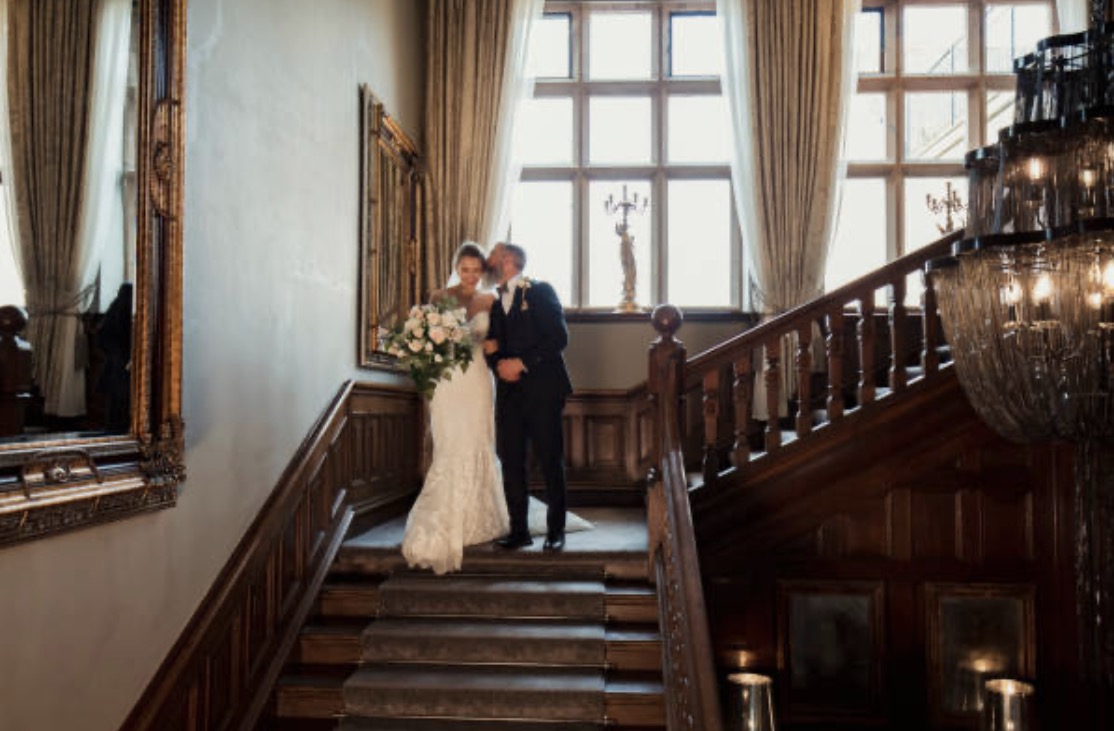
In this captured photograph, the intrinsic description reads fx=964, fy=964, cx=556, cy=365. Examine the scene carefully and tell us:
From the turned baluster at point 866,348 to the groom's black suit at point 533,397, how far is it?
1622 mm

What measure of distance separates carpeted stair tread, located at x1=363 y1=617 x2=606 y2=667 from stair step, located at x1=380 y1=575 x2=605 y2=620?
0.37ft

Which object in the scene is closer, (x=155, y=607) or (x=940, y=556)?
(x=155, y=607)

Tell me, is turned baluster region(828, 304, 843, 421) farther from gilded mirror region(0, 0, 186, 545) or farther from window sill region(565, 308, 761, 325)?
gilded mirror region(0, 0, 186, 545)

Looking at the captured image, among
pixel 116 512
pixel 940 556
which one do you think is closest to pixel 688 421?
pixel 940 556

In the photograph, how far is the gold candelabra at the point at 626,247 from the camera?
747 cm

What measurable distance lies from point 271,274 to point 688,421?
3.65 m

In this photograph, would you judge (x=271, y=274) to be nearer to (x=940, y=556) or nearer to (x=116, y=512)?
(x=116, y=512)

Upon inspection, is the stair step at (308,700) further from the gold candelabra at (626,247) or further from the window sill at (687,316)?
the gold candelabra at (626,247)

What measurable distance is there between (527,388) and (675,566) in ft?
4.95

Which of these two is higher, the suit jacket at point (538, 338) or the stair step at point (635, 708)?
the suit jacket at point (538, 338)

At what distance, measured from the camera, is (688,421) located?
277 inches

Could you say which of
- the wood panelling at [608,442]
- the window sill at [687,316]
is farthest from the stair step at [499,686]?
the window sill at [687,316]

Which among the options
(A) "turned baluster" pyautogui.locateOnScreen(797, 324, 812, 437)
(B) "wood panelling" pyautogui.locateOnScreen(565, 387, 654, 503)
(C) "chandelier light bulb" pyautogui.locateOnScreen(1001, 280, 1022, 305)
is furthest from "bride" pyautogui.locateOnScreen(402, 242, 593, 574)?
(C) "chandelier light bulb" pyautogui.locateOnScreen(1001, 280, 1022, 305)

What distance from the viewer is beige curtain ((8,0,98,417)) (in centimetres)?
245
